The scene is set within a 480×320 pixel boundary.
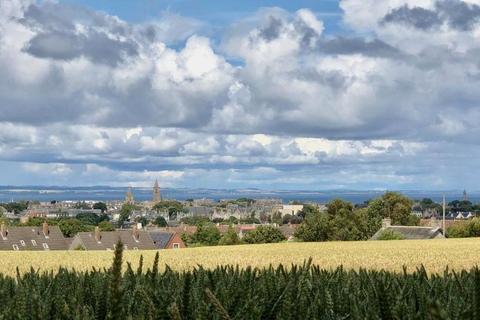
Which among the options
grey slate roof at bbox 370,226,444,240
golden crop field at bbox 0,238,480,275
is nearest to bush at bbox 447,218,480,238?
grey slate roof at bbox 370,226,444,240

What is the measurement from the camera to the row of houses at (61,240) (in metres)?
95.5

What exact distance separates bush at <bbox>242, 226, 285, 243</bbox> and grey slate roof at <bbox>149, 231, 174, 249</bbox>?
25.0 m

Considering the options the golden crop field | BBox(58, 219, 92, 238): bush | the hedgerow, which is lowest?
BBox(58, 219, 92, 238): bush

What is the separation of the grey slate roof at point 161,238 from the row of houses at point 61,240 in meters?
0.16

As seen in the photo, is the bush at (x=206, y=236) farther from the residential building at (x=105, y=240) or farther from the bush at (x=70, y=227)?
the bush at (x=70, y=227)

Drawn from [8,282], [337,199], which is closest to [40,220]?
[337,199]

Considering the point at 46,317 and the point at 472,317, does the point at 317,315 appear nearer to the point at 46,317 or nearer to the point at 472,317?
the point at 472,317

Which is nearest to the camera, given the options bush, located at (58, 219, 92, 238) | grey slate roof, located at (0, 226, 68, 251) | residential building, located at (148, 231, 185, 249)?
grey slate roof, located at (0, 226, 68, 251)

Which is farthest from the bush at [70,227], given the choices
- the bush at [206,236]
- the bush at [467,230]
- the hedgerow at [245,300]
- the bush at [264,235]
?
the hedgerow at [245,300]

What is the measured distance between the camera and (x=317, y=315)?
13.5 feet

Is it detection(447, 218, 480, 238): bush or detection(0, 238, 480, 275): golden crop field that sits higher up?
detection(0, 238, 480, 275): golden crop field

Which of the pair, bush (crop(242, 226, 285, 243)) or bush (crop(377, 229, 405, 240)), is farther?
bush (crop(242, 226, 285, 243))

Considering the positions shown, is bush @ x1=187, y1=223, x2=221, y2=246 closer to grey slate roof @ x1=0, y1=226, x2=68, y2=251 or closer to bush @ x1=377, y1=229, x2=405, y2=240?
grey slate roof @ x1=0, y1=226, x2=68, y2=251

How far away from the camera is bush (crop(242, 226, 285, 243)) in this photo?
8306cm
